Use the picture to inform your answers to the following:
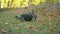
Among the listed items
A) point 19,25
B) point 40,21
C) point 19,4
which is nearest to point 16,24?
point 19,25

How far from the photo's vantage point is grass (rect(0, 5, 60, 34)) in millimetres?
7261

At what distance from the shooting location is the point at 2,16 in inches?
358

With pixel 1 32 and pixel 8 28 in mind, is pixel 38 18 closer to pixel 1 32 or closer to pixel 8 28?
pixel 8 28

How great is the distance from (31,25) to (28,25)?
13 centimetres

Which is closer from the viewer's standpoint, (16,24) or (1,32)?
(1,32)

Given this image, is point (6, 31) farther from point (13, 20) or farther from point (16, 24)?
point (13, 20)

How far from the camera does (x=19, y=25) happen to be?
7859mm

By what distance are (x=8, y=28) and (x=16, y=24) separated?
0.68 m

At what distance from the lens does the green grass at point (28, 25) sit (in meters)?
7.27

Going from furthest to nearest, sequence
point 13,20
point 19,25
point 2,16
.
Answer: point 2,16, point 13,20, point 19,25

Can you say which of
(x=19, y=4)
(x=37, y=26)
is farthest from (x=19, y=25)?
(x=19, y=4)

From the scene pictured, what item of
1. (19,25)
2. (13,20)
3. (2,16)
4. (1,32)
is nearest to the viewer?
(1,32)

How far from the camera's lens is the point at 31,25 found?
26.2 ft

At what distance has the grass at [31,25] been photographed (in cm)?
726
